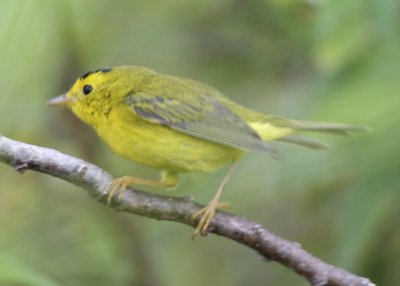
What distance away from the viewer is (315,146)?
13.6 ft

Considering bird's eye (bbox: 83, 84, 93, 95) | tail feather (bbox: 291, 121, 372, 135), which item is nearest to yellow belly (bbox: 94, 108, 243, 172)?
bird's eye (bbox: 83, 84, 93, 95)

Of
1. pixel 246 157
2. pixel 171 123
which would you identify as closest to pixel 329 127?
pixel 246 157

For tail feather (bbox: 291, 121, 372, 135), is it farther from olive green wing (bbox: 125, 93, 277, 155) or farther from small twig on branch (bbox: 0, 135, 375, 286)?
small twig on branch (bbox: 0, 135, 375, 286)

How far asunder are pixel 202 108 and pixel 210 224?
120cm

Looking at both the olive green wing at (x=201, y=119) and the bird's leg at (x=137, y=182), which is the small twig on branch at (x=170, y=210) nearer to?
the bird's leg at (x=137, y=182)

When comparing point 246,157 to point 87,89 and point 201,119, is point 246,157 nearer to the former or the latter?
point 201,119

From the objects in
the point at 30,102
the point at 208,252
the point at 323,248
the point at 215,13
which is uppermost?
the point at 215,13

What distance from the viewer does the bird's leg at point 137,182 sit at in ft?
9.81

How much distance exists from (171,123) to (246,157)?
911mm

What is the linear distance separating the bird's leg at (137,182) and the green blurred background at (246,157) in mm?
195

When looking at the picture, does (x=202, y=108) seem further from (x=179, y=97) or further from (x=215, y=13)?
(x=215, y=13)

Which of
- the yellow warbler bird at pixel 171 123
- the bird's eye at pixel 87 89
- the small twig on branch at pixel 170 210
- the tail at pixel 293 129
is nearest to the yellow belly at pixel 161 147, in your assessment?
the yellow warbler bird at pixel 171 123

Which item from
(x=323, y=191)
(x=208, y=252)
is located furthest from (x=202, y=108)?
(x=208, y=252)

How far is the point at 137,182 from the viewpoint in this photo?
347 centimetres
